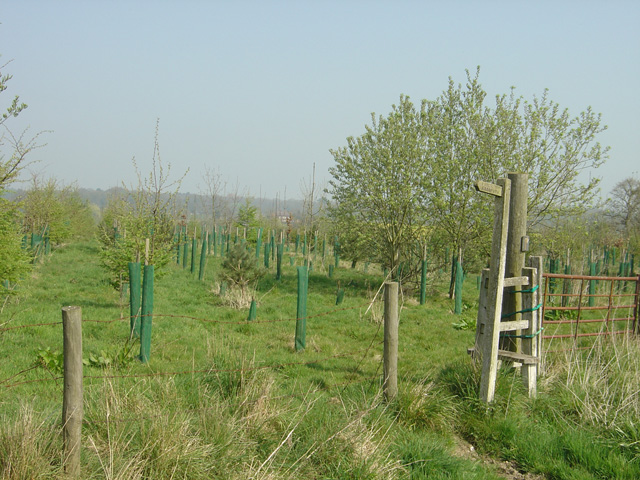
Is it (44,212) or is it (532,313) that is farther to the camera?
(44,212)

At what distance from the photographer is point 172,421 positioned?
360 cm

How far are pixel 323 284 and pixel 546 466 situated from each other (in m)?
12.7

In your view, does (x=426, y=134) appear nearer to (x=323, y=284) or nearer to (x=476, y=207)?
(x=476, y=207)

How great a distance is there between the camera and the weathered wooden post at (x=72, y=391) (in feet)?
10.3

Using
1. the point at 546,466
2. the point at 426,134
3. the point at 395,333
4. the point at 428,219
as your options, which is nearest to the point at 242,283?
the point at 428,219

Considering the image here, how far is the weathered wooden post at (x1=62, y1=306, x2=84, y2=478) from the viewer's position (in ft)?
10.3

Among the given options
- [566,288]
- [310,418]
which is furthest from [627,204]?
[310,418]

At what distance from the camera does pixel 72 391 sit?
10.4 feet

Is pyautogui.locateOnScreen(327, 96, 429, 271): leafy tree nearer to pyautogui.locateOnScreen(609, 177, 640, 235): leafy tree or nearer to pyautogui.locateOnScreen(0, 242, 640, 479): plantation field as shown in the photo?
pyautogui.locateOnScreen(0, 242, 640, 479): plantation field

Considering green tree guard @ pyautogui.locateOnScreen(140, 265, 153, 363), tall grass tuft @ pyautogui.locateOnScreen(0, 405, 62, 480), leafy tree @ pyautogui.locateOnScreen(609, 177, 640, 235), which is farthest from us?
leafy tree @ pyautogui.locateOnScreen(609, 177, 640, 235)

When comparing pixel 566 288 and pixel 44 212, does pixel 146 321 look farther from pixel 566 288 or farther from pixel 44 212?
pixel 44 212

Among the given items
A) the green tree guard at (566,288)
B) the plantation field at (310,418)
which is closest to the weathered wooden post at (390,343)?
the plantation field at (310,418)

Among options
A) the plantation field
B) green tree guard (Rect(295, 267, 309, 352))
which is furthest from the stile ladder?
green tree guard (Rect(295, 267, 309, 352))

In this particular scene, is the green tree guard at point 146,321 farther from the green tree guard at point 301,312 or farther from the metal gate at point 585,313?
the metal gate at point 585,313
